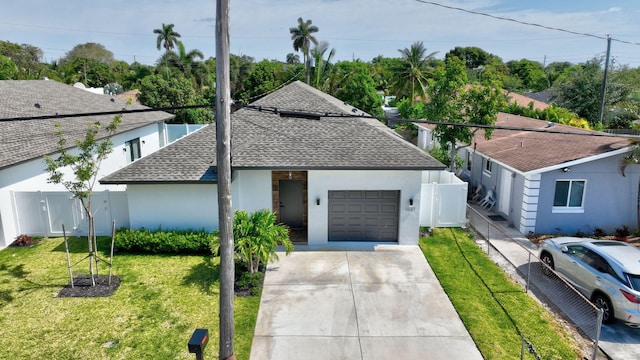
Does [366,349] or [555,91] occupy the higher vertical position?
[555,91]

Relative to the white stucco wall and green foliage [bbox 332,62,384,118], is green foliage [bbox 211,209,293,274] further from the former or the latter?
green foliage [bbox 332,62,384,118]

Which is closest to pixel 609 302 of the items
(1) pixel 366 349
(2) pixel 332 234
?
(1) pixel 366 349

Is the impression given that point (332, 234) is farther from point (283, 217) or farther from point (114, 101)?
point (114, 101)

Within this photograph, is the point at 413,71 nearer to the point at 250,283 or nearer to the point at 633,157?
the point at 633,157

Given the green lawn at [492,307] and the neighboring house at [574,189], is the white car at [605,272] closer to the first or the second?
the green lawn at [492,307]

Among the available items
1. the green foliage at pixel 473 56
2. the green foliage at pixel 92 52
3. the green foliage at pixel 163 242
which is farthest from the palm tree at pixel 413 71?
the green foliage at pixel 92 52

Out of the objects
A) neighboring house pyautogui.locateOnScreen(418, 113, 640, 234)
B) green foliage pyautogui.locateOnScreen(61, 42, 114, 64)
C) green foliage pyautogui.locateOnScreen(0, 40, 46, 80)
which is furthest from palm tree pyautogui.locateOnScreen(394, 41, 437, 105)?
green foliage pyautogui.locateOnScreen(61, 42, 114, 64)

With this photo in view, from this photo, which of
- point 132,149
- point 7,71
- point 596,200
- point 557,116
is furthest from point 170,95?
point 596,200
